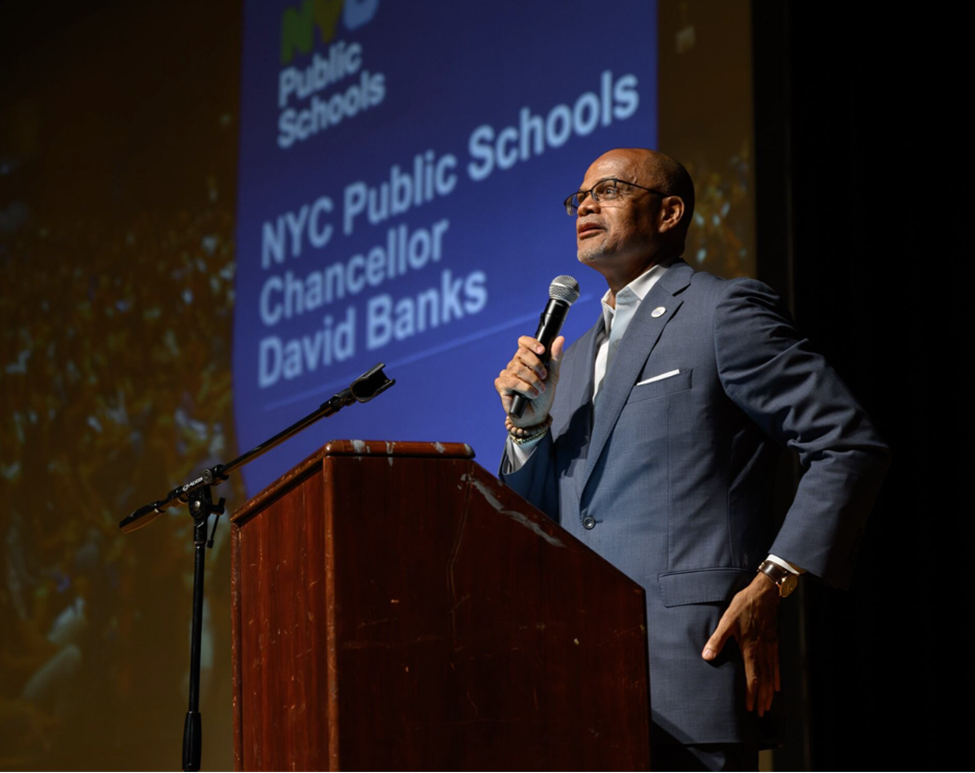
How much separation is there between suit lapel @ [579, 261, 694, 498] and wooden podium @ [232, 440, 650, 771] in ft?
1.54

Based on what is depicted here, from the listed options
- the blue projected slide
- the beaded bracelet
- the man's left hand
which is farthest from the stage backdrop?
the man's left hand

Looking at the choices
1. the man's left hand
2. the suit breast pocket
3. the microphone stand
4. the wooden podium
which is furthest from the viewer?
the microphone stand

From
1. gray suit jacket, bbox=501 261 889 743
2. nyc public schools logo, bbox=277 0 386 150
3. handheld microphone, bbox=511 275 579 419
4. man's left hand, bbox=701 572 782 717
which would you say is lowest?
man's left hand, bbox=701 572 782 717

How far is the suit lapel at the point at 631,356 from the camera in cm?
196

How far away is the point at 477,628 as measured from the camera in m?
1.44

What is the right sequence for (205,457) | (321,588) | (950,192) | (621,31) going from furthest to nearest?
(205,457)
(621,31)
(950,192)
(321,588)

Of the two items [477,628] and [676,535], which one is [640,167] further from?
[477,628]

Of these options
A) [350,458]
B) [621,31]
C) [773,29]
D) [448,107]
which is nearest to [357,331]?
[448,107]

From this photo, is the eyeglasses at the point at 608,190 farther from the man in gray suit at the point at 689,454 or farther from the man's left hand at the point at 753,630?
the man's left hand at the point at 753,630

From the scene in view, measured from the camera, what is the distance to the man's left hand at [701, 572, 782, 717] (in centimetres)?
170

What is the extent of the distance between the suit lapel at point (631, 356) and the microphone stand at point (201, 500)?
1.45ft

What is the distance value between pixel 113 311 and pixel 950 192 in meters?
3.03

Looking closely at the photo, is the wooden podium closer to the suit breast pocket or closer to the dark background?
the suit breast pocket

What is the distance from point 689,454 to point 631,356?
0.72ft
